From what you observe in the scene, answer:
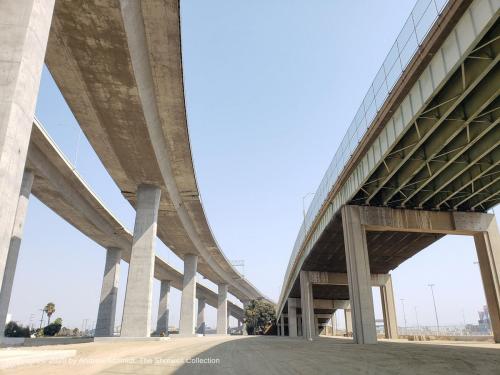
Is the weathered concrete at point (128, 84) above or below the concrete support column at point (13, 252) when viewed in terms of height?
above

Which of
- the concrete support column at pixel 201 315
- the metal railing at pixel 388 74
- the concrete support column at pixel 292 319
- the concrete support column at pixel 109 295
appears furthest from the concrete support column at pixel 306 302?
the concrete support column at pixel 201 315

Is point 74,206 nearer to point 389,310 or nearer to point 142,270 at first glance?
point 142,270

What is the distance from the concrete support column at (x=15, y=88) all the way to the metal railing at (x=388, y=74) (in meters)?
15.5

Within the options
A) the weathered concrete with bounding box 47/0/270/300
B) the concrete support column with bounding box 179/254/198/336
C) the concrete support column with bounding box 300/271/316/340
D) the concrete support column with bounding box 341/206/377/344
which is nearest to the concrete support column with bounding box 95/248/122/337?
the concrete support column with bounding box 179/254/198/336

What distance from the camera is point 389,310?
50375mm

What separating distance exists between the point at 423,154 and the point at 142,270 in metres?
22.6

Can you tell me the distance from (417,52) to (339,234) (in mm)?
23478

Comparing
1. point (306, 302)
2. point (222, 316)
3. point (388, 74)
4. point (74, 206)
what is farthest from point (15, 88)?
point (222, 316)

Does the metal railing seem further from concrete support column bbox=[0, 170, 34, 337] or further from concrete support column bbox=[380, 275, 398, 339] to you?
concrete support column bbox=[380, 275, 398, 339]

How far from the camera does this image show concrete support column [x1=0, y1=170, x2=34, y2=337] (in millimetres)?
Result: 28125

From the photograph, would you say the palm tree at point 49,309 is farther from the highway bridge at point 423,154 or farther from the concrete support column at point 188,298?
the highway bridge at point 423,154

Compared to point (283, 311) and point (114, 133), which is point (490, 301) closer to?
point (114, 133)

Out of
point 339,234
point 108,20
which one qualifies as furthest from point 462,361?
point 339,234

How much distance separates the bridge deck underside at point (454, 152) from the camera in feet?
56.1
